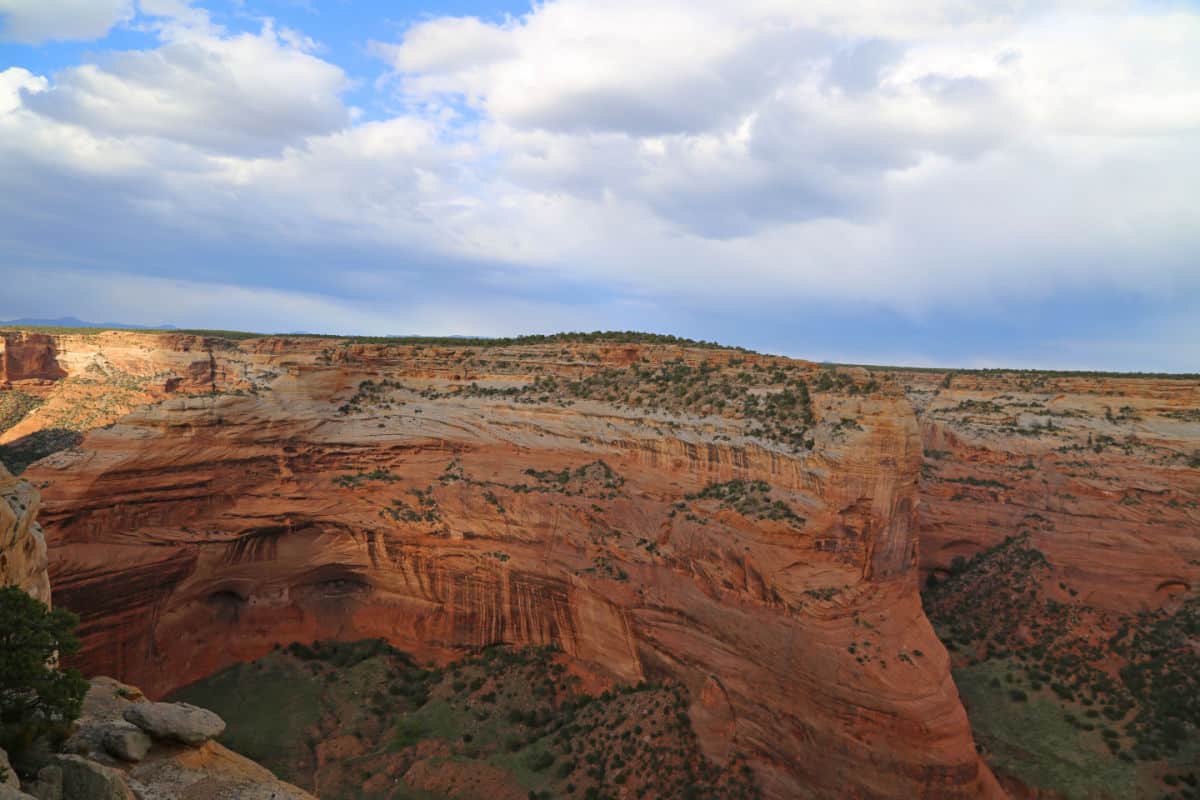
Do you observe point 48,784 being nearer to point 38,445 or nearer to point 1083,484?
point 1083,484

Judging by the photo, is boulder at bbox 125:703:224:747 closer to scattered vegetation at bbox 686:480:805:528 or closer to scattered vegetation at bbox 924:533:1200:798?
scattered vegetation at bbox 686:480:805:528

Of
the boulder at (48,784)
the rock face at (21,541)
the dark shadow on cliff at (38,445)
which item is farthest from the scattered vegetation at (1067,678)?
the dark shadow on cliff at (38,445)

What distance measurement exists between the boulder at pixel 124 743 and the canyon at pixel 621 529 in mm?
4134

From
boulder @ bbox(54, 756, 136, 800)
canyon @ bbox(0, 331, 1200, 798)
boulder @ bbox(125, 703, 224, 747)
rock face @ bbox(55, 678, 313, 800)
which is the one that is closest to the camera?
boulder @ bbox(54, 756, 136, 800)

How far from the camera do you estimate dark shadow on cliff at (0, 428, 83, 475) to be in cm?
4553

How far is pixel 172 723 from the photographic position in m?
12.3

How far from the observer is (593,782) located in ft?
64.5

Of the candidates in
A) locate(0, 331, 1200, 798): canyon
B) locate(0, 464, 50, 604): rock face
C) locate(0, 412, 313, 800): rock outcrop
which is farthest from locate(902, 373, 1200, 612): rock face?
locate(0, 464, 50, 604): rock face

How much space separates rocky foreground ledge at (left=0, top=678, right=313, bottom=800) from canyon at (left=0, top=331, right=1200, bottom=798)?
3941mm

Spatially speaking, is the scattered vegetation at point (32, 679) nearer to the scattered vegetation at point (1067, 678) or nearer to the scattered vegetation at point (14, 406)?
the scattered vegetation at point (1067, 678)

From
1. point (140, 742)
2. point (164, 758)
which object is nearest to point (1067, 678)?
point (164, 758)

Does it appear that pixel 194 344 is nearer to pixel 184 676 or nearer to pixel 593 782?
pixel 184 676

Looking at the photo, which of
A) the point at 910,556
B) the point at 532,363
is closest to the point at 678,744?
the point at 910,556

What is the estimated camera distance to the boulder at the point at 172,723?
12.2 metres
